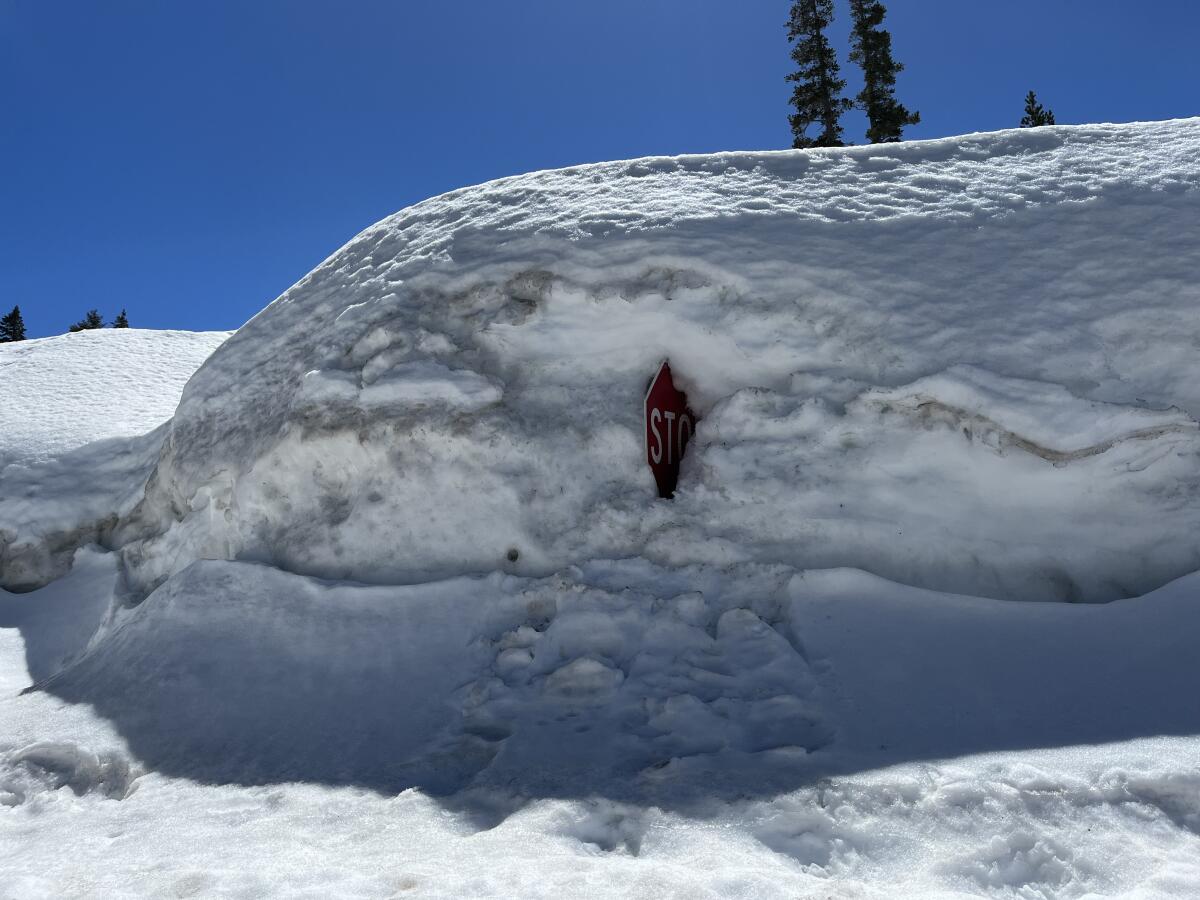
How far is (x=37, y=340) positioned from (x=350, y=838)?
Result: 11678 mm

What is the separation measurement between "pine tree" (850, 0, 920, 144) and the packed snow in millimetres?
21198

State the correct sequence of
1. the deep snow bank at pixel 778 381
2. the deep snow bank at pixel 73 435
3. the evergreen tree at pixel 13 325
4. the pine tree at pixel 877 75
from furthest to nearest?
the evergreen tree at pixel 13 325 → the pine tree at pixel 877 75 → the deep snow bank at pixel 73 435 → the deep snow bank at pixel 778 381

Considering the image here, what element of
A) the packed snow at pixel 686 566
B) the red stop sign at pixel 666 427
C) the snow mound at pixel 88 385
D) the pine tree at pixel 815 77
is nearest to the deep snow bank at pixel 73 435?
the snow mound at pixel 88 385

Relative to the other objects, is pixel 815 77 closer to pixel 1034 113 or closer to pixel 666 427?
pixel 1034 113

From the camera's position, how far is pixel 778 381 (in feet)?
16.1

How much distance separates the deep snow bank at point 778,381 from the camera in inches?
173

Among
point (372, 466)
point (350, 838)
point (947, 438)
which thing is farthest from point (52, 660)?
point (947, 438)

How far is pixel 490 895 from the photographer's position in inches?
94.3

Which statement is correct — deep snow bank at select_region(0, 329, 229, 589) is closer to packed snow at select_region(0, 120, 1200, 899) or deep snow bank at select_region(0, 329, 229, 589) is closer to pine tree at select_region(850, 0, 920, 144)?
packed snow at select_region(0, 120, 1200, 899)

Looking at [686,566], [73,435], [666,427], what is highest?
[73,435]

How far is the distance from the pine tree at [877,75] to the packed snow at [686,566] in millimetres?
21198

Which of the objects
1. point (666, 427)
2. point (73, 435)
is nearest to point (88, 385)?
point (73, 435)

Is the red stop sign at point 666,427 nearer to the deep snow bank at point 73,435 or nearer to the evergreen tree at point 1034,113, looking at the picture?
the deep snow bank at point 73,435

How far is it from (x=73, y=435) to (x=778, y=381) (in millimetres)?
7357
